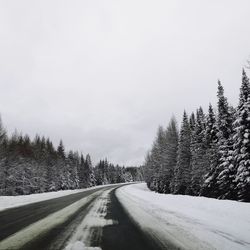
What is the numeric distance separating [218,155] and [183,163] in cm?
1245

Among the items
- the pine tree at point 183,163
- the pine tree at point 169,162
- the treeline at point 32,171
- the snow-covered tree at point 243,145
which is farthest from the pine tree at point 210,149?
the treeline at point 32,171

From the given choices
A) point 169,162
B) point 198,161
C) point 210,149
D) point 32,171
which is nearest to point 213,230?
point 210,149

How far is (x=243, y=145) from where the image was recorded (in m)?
24.9

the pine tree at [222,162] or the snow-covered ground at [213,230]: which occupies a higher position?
the pine tree at [222,162]

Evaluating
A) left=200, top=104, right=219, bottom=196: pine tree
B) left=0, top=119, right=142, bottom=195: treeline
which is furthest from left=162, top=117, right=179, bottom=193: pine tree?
left=0, top=119, right=142, bottom=195: treeline

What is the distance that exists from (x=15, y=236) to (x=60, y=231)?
116 centimetres

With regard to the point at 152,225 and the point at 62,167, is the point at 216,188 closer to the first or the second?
the point at 152,225

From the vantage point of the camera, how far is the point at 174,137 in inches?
2165

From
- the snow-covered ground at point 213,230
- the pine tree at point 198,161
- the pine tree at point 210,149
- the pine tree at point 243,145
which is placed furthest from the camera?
the pine tree at point 198,161

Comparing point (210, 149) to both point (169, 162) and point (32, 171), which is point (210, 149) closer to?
point (169, 162)

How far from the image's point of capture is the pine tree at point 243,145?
24.3 meters

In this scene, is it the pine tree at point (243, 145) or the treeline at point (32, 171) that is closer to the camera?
the pine tree at point (243, 145)

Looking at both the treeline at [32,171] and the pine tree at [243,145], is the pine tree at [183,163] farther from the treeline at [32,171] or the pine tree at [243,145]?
the treeline at [32,171]

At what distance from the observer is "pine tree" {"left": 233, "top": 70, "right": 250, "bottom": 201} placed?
79.8 feet
